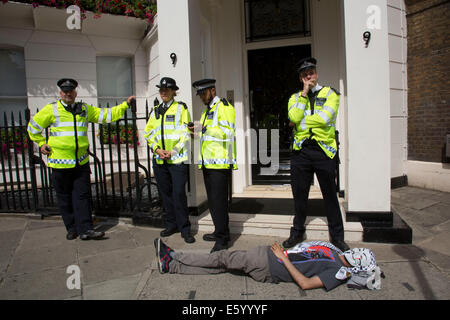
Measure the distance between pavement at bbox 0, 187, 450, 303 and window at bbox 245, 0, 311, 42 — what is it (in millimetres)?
3865

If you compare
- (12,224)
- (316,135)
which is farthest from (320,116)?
(12,224)

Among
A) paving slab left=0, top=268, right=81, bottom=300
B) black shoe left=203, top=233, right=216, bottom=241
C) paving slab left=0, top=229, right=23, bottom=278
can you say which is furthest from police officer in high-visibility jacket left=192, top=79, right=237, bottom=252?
paving slab left=0, top=229, right=23, bottom=278

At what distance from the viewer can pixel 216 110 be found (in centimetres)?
373

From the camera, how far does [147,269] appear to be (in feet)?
11.0

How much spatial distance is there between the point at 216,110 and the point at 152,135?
104 cm

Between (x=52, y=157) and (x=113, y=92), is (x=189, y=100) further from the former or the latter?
(x=113, y=92)

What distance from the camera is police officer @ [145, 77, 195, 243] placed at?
13.5 feet

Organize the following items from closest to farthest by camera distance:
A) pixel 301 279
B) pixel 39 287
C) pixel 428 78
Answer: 1. pixel 301 279
2. pixel 39 287
3. pixel 428 78

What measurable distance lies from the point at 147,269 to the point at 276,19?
5134 millimetres

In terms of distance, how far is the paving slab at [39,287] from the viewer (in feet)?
9.56

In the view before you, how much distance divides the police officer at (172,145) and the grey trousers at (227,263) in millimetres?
934

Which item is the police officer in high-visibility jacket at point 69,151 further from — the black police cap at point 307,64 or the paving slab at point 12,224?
the black police cap at point 307,64

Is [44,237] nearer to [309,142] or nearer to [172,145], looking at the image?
[172,145]

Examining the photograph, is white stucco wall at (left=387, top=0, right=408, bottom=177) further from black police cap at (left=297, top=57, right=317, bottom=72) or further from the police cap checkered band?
the police cap checkered band
